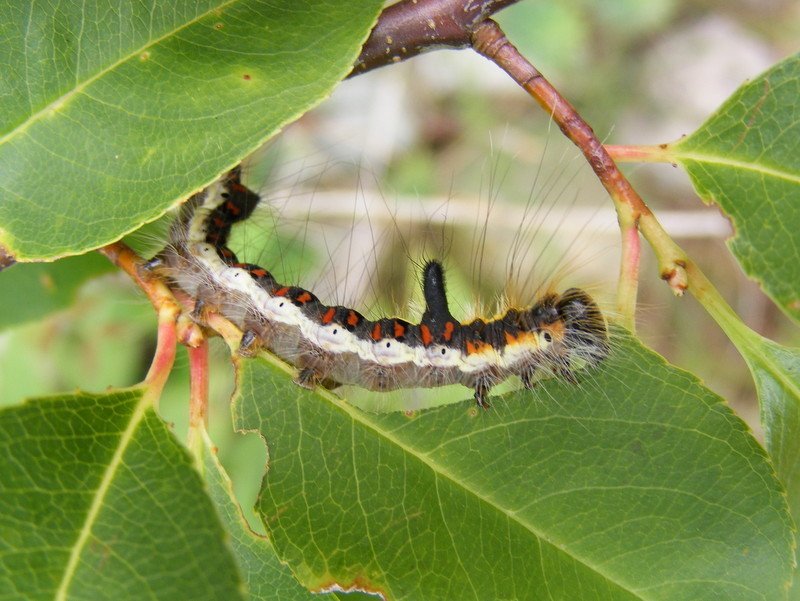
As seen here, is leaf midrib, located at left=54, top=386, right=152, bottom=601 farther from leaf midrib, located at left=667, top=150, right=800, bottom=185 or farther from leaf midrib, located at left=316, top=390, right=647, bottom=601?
leaf midrib, located at left=667, top=150, right=800, bottom=185

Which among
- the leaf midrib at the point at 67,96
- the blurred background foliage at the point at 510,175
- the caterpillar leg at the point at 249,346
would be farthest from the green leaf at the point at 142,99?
the blurred background foliage at the point at 510,175

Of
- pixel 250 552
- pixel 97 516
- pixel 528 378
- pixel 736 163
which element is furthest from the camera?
pixel 528 378

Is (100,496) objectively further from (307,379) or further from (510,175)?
(510,175)

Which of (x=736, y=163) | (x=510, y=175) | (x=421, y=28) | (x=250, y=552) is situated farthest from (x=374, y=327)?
(x=510, y=175)

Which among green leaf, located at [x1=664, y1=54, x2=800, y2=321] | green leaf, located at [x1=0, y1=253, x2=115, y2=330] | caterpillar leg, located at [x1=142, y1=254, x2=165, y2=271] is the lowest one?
green leaf, located at [x1=0, y1=253, x2=115, y2=330]

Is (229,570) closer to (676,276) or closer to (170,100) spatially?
(170,100)

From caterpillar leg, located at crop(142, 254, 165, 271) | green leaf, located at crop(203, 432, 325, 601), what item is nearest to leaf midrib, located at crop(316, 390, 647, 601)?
green leaf, located at crop(203, 432, 325, 601)

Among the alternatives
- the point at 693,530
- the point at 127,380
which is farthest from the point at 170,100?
the point at 127,380
